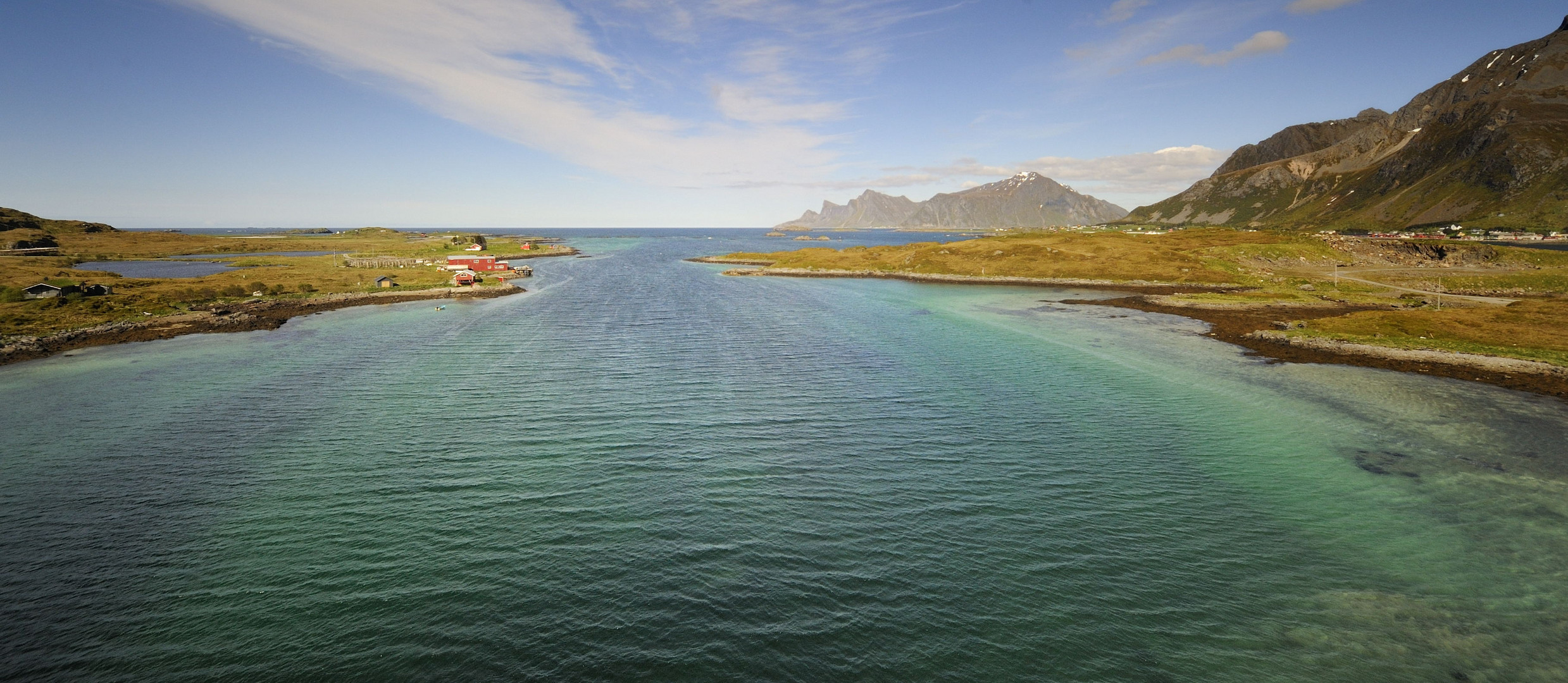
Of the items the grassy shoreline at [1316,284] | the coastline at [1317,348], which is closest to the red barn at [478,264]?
the grassy shoreline at [1316,284]

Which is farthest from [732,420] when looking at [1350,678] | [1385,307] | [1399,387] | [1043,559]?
[1385,307]

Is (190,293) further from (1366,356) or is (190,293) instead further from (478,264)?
(1366,356)

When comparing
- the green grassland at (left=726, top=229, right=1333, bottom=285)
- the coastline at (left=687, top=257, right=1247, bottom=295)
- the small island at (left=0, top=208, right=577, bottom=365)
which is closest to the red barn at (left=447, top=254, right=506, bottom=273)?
the small island at (left=0, top=208, right=577, bottom=365)

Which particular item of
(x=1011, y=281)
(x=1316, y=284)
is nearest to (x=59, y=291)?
(x=1011, y=281)

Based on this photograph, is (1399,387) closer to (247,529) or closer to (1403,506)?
(1403,506)

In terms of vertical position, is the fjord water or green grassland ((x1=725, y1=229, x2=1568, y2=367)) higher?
green grassland ((x1=725, y1=229, x2=1568, y2=367))

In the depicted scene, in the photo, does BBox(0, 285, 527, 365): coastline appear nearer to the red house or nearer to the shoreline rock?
the red house
